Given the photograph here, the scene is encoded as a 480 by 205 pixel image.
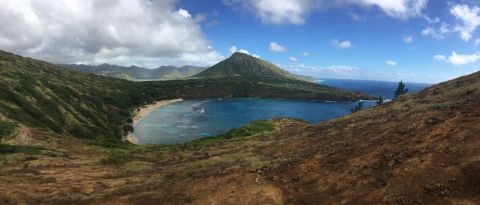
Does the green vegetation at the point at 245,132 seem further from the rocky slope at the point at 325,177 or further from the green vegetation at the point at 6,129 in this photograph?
the rocky slope at the point at 325,177

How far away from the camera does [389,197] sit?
2372 cm

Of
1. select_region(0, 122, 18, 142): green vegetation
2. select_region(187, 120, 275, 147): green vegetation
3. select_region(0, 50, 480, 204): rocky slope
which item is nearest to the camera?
select_region(0, 50, 480, 204): rocky slope

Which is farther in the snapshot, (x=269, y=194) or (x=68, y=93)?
(x=68, y=93)

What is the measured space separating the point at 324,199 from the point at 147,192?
17082 mm

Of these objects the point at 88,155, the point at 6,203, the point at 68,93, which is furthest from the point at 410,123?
the point at 68,93

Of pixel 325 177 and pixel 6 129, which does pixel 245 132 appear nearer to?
pixel 6 129

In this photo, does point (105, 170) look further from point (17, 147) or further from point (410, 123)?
point (410, 123)

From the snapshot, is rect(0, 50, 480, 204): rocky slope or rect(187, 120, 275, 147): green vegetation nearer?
rect(0, 50, 480, 204): rocky slope

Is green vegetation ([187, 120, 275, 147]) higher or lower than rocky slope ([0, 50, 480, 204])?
lower

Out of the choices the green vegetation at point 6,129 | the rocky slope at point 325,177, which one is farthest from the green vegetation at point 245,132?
the rocky slope at point 325,177

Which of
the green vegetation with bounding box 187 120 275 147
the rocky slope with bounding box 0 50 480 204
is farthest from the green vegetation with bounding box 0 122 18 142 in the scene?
the green vegetation with bounding box 187 120 275 147

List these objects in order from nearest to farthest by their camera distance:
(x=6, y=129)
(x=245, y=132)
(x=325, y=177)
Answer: (x=325, y=177) → (x=6, y=129) → (x=245, y=132)

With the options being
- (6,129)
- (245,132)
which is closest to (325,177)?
(6,129)

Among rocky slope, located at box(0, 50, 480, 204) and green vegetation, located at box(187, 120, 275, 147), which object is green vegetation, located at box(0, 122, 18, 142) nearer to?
rocky slope, located at box(0, 50, 480, 204)
